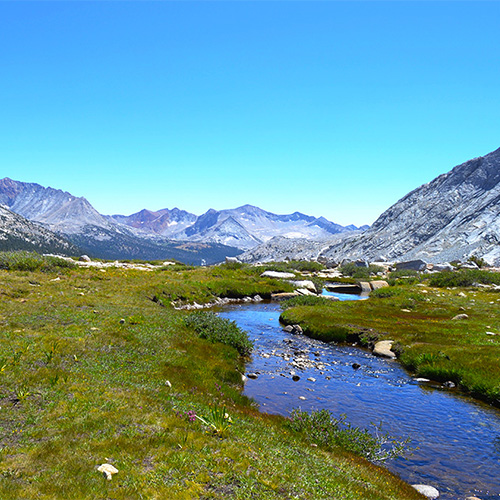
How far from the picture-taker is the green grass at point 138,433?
8.77 metres

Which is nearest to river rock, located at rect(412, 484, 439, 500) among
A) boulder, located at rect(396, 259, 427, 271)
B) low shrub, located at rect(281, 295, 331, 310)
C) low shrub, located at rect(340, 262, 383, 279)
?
low shrub, located at rect(281, 295, 331, 310)

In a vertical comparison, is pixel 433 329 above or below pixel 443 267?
below

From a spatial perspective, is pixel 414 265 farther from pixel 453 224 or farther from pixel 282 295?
pixel 282 295

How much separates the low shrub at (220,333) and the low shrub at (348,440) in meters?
13.8

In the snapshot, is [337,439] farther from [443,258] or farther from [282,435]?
[443,258]

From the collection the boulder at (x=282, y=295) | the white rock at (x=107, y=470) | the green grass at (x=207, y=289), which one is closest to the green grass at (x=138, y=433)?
the white rock at (x=107, y=470)

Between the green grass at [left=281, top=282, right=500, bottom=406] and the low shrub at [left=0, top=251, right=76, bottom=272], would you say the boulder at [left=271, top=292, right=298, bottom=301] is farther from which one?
the low shrub at [left=0, top=251, right=76, bottom=272]

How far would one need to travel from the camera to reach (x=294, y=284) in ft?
265

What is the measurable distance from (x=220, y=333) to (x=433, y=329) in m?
22.8

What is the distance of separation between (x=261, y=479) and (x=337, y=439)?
20.9ft

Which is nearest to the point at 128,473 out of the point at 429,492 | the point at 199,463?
the point at 199,463

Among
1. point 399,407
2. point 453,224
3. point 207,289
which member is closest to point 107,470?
point 399,407

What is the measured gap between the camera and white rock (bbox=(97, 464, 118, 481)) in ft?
28.4

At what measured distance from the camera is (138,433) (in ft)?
36.9
